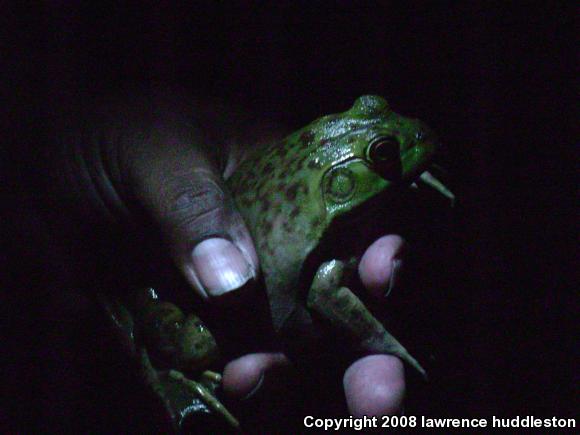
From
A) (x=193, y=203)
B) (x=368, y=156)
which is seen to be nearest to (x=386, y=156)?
(x=368, y=156)

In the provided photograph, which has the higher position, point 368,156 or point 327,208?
point 368,156

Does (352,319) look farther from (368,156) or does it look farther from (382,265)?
(368,156)

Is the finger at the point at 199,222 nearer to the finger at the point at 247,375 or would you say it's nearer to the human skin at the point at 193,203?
the human skin at the point at 193,203

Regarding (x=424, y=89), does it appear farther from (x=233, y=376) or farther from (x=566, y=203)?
(x=233, y=376)

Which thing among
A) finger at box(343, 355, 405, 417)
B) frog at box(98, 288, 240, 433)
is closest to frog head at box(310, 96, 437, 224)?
finger at box(343, 355, 405, 417)

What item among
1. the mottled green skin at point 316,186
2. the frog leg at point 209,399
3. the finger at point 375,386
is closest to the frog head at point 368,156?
the mottled green skin at point 316,186

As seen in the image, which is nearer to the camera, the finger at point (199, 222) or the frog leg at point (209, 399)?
the finger at point (199, 222)

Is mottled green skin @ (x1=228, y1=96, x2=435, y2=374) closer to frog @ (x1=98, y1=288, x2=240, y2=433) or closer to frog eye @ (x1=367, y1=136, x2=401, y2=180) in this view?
frog eye @ (x1=367, y1=136, x2=401, y2=180)
